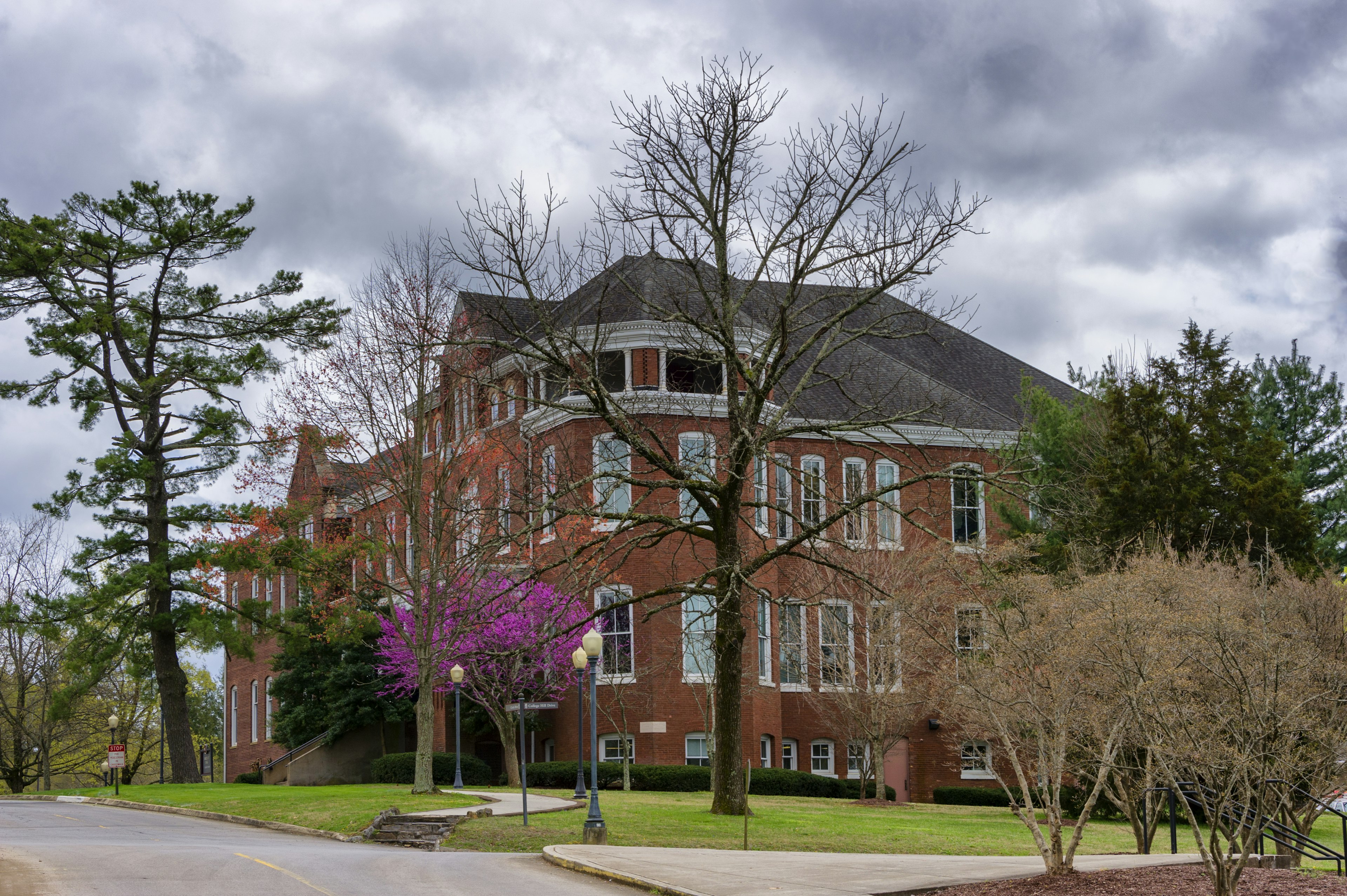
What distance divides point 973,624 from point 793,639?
14241 mm

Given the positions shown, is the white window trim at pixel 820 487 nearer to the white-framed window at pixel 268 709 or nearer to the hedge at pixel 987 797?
the hedge at pixel 987 797

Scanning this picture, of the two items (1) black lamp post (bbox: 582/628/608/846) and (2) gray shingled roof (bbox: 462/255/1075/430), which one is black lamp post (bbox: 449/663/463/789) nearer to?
(1) black lamp post (bbox: 582/628/608/846)

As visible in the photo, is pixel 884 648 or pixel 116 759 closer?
pixel 884 648

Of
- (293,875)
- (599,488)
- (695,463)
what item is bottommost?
(293,875)

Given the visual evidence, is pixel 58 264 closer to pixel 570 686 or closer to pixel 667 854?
pixel 570 686

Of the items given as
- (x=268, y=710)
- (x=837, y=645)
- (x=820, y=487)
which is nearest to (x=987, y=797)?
(x=837, y=645)

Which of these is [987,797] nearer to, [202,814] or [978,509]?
[978,509]

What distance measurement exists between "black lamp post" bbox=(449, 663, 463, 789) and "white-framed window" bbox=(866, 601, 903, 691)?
9.91 m

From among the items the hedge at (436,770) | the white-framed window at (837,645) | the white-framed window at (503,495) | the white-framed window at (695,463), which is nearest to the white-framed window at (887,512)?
the white-framed window at (837,645)

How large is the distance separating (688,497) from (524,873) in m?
18.2

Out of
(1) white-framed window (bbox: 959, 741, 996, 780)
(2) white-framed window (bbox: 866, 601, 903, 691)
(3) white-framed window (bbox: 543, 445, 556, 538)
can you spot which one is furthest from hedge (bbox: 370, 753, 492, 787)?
(1) white-framed window (bbox: 959, 741, 996, 780)

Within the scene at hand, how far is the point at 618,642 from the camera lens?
114ft

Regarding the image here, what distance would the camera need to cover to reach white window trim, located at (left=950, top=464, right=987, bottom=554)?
22.2m

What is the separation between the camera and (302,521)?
35188mm
